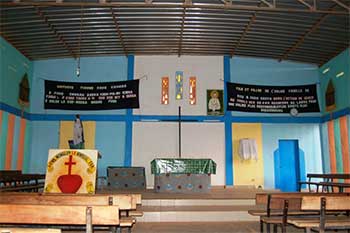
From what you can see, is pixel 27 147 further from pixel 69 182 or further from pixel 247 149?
pixel 247 149

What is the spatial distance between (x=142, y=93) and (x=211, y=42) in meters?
2.78

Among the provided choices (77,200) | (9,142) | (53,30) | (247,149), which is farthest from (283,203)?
(9,142)

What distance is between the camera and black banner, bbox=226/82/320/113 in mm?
10258

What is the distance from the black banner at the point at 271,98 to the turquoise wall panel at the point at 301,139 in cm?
70

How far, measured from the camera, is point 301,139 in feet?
35.2

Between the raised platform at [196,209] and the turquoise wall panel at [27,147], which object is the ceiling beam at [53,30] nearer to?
the turquoise wall panel at [27,147]

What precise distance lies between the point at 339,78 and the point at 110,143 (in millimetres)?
7358

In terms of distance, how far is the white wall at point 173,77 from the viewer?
10695 mm

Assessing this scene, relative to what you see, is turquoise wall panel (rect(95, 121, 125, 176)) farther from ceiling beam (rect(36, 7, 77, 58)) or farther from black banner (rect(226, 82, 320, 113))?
black banner (rect(226, 82, 320, 113))

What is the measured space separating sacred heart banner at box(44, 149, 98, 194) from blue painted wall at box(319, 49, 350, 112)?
7.87 m

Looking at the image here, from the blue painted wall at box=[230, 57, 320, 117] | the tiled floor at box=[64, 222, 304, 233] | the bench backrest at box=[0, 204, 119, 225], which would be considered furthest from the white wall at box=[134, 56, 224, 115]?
the bench backrest at box=[0, 204, 119, 225]

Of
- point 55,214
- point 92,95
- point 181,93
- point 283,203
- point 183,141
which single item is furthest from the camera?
point 181,93

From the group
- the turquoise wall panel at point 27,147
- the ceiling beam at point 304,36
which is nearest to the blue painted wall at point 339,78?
the ceiling beam at point 304,36

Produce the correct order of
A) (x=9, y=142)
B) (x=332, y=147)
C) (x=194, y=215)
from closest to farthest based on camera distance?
(x=194, y=215) → (x=9, y=142) → (x=332, y=147)
